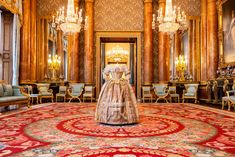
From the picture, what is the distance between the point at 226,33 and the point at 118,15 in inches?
201

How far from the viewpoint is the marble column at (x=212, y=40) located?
10.4 meters

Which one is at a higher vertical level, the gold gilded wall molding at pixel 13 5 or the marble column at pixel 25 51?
the gold gilded wall molding at pixel 13 5

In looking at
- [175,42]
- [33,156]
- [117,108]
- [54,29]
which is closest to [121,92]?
[117,108]

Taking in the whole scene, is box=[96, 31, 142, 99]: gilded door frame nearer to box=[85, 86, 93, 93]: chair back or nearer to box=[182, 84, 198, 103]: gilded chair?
box=[85, 86, 93, 93]: chair back

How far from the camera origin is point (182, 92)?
462 inches

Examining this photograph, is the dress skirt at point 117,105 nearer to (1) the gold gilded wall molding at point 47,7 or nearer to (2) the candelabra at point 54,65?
(2) the candelabra at point 54,65

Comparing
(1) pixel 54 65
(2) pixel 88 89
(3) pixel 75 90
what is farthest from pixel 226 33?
(1) pixel 54 65

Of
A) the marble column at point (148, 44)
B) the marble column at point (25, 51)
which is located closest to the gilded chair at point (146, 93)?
the marble column at point (148, 44)

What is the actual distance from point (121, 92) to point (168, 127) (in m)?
1.12

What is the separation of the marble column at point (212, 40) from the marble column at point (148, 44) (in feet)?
8.69

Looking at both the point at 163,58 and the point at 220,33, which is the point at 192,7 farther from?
the point at 163,58

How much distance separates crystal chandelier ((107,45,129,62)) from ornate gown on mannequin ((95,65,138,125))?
47.4 ft

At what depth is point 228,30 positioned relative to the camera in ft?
31.3

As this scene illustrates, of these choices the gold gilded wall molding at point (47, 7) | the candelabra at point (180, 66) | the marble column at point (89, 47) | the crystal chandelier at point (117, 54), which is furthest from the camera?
the crystal chandelier at point (117, 54)
